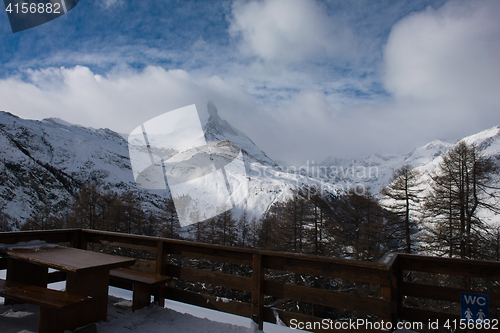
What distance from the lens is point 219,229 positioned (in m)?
30.6

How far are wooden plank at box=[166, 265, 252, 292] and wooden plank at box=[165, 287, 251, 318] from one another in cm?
18

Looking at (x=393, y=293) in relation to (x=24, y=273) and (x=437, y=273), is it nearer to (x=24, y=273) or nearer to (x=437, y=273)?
(x=437, y=273)

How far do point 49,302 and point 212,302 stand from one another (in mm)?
1688

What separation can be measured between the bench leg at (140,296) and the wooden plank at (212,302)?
10.9 inches

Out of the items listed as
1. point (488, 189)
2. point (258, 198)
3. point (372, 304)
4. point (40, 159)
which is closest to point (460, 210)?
point (488, 189)

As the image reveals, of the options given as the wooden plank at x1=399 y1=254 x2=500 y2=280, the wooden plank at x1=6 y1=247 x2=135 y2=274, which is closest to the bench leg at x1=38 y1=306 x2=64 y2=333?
the wooden plank at x1=6 y1=247 x2=135 y2=274

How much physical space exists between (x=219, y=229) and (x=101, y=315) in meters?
28.1

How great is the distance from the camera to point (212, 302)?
11.1ft

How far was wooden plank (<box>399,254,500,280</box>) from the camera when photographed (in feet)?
8.69

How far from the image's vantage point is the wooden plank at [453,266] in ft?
8.69

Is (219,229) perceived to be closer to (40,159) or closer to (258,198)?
(258,198)

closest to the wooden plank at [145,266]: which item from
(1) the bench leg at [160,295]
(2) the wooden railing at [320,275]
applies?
(2) the wooden railing at [320,275]

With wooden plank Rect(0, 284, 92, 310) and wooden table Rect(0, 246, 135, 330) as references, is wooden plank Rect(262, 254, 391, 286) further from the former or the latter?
wooden plank Rect(0, 284, 92, 310)

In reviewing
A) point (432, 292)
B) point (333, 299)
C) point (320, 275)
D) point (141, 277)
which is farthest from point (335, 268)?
point (141, 277)
